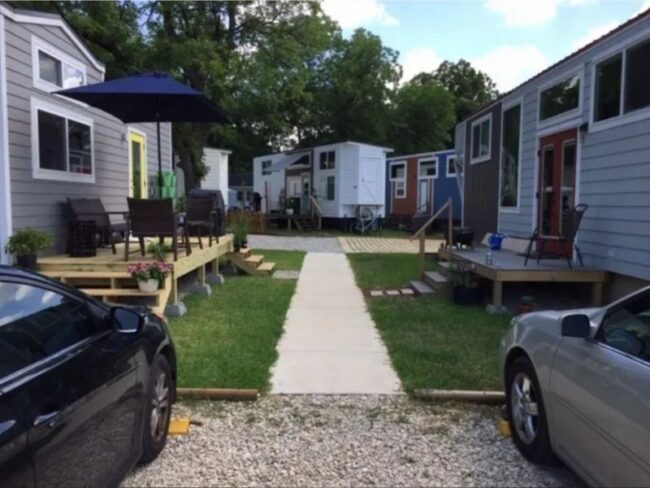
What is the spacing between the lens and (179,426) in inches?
147

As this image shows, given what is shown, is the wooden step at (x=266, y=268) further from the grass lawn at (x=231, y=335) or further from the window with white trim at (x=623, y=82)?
the window with white trim at (x=623, y=82)

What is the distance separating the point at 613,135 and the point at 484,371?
3.63m

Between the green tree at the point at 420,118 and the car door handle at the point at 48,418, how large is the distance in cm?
3556

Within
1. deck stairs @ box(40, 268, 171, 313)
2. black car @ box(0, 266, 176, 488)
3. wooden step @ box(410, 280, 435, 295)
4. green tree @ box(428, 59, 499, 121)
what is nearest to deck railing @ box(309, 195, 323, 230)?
wooden step @ box(410, 280, 435, 295)

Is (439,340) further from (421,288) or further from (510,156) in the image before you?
(510,156)

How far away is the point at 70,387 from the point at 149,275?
4.09 m

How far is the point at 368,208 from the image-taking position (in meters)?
24.4

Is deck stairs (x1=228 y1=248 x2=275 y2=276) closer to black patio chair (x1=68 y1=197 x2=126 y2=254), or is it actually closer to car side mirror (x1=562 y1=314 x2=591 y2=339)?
black patio chair (x1=68 y1=197 x2=126 y2=254)

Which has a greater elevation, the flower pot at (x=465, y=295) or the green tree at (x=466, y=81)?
the green tree at (x=466, y=81)

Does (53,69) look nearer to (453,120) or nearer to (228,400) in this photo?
(228,400)

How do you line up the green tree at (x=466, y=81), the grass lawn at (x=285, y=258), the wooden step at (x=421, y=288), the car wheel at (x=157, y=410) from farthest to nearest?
the green tree at (x=466, y=81) → the grass lawn at (x=285, y=258) → the wooden step at (x=421, y=288) → the car wheel at (x=157, y=410)

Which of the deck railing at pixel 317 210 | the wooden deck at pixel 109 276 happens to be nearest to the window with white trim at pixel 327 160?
the deck railing at pixel 317 210

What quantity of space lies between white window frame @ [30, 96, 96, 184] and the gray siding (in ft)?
0.19

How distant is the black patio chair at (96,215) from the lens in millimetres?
7863
